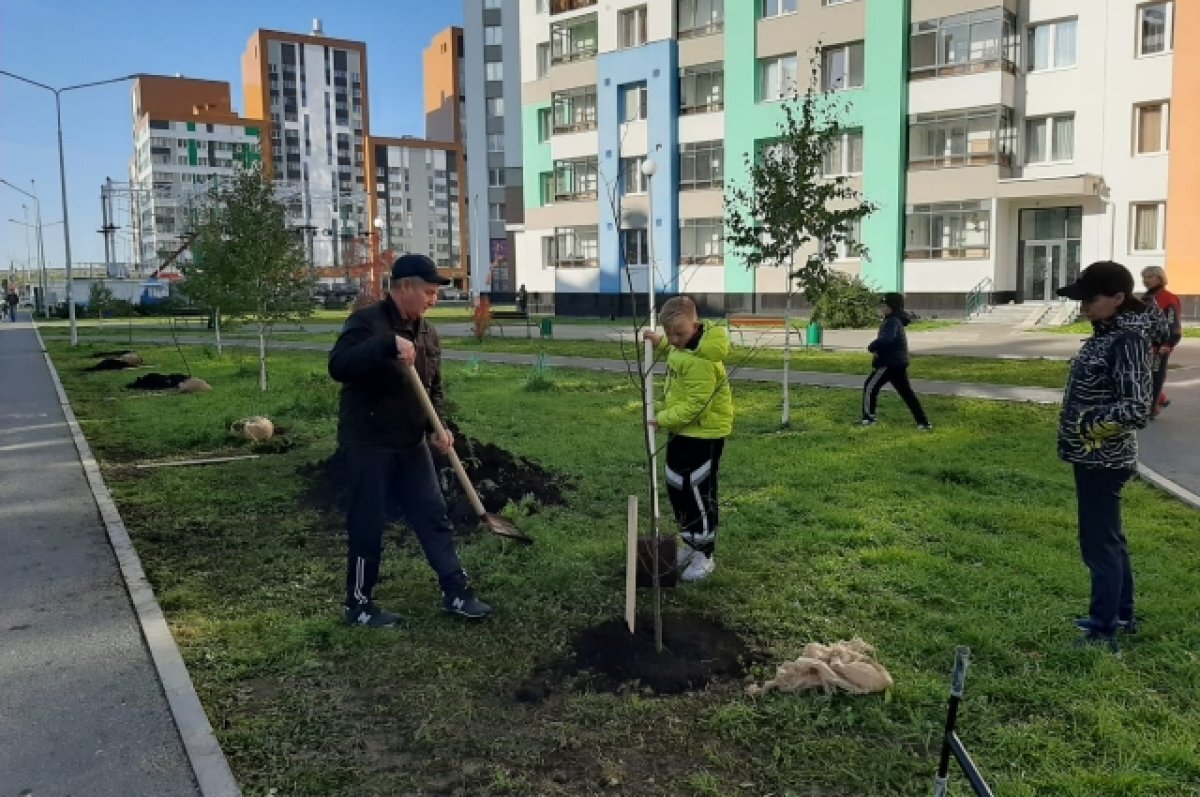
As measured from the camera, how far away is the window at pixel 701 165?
4117cm

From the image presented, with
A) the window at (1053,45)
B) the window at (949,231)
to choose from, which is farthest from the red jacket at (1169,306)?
the window at (1053,45)

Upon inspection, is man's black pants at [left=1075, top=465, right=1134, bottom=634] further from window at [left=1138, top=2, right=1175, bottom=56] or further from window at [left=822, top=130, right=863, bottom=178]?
window at [left=822, top=130, right=863, bottom=178]

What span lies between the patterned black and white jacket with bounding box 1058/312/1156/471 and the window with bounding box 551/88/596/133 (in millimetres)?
43676

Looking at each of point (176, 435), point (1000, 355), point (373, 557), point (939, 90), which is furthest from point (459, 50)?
point (373, 557)

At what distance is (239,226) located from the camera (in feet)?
52.4

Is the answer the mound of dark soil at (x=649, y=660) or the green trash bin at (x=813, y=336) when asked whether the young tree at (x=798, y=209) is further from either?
the green trash bin at (x=813, y=336)

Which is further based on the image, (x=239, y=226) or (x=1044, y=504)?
(x=239, y=226)

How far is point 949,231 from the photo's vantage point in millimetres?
35219

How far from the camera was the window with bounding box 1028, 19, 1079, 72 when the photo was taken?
110ft

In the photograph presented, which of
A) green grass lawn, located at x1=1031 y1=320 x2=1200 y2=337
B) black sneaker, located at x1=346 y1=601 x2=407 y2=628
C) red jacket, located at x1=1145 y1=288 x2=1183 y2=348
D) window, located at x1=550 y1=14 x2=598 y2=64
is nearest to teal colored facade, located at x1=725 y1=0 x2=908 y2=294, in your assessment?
green grass lawn, located at x1=1031 y1=320 x2=1200 y2=337

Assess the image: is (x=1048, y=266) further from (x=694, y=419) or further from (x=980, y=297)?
(x=694, y=419)

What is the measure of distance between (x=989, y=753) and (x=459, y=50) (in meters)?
109

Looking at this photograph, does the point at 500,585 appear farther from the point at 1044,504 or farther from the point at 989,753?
the point at 1044,504

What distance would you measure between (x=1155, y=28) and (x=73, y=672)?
36.9m
